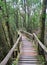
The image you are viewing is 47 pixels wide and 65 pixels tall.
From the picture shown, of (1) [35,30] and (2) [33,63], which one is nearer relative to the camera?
(2) [33,63]

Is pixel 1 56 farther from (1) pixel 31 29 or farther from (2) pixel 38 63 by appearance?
(1) pixel 31 29

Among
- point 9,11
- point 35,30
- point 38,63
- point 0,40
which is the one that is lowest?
point 35,30

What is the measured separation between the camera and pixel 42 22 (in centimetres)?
1262

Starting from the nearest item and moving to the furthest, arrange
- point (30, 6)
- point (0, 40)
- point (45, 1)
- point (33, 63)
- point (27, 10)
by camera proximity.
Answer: point (0, 40) < point (33, 63) < point (45, 1) < point (30, 6) < point (27, 10)

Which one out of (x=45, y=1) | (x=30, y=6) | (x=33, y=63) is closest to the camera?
(x=33, y=63)

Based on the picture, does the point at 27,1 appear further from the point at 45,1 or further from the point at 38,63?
the point at 38,63

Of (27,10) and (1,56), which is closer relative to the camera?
(1,56)

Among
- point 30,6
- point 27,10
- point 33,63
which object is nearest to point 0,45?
point 33,63

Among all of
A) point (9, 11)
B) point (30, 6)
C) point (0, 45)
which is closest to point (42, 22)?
point (9, 11)

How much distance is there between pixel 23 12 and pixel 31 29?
429cm

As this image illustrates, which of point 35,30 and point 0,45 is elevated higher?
point 0,45

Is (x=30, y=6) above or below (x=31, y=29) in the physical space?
above

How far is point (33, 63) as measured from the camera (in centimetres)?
798

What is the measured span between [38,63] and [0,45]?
2.02 m
